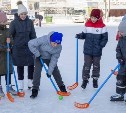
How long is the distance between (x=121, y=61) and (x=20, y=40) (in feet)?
5.01

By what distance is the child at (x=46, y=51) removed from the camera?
437 centimetres

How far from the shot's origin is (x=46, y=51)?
14.9ft

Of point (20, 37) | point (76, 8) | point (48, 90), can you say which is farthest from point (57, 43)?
point (76, 8)

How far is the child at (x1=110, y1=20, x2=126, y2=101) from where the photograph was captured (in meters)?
4.27

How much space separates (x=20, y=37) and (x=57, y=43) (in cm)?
75

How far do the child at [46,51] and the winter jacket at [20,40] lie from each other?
0.28m

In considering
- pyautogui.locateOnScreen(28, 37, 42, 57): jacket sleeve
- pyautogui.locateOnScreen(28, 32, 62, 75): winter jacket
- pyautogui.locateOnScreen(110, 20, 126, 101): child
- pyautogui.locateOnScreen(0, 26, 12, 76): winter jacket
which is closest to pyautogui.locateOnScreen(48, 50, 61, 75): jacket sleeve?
pyautogui.locateOnScreen(28, 32, 62, 75): winter jacket

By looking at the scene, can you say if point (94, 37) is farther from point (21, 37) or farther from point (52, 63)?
point (21, 37)

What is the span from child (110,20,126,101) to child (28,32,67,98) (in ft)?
2.60

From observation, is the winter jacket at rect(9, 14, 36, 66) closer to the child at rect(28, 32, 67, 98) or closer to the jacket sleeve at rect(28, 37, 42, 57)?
the child at rect(28, 32, 67, 98)

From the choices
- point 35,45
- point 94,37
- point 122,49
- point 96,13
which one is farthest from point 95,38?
point 35,45

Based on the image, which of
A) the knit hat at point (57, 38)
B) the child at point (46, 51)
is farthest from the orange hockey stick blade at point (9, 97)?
the knit hat at point (57, 38)

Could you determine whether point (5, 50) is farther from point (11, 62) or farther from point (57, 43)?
point (57, 43)

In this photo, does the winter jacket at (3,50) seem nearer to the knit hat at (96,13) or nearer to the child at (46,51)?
the child at (46,51)
